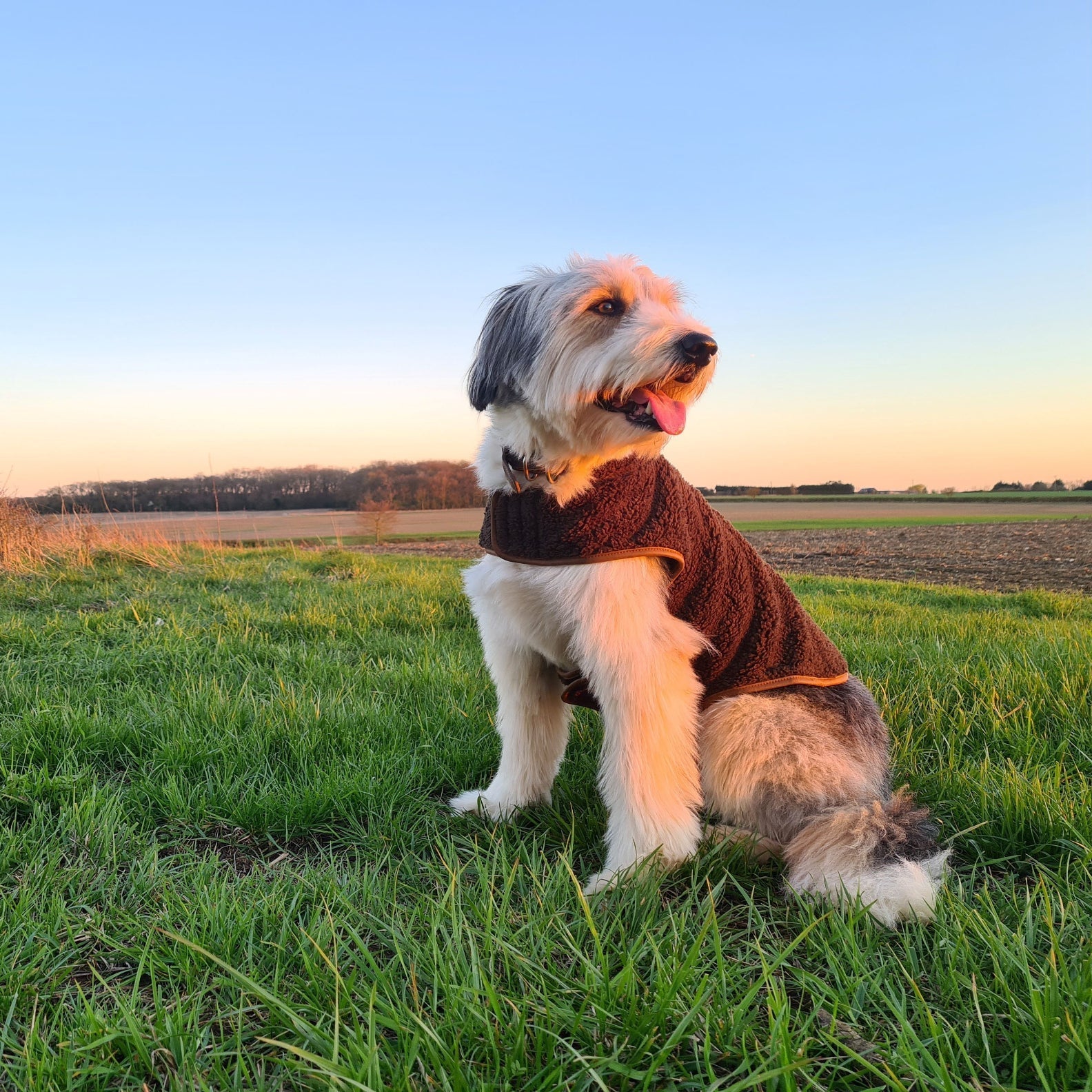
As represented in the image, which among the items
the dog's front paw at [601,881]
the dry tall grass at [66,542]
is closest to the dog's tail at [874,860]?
the dog's front paw at [601,881]

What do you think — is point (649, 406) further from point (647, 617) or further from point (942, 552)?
point (942, 552)

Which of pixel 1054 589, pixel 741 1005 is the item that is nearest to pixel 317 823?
pixel 741 1005

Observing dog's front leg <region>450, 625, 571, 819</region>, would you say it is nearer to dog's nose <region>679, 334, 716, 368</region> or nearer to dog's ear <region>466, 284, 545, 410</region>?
dog's ear <region>466, 284, 545, 410</region>

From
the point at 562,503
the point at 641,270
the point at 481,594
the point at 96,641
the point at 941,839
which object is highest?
the point at 641,270

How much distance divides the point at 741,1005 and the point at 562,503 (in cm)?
183

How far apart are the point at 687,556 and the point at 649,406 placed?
672mm

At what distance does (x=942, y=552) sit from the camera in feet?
53.0

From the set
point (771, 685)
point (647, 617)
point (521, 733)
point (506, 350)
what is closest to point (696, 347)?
point (506, 350)

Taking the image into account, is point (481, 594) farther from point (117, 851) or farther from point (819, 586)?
point (819, 586)

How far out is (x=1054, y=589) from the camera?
33.6 feet

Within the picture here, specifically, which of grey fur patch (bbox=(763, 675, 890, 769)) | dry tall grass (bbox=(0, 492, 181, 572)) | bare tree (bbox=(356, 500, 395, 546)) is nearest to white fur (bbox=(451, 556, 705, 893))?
grey fur patch (bbox=(763, 675, 890, 769))

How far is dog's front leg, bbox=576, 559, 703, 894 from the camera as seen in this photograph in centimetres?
279

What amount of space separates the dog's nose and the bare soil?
28.5ft

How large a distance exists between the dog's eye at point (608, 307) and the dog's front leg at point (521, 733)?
156 cm
